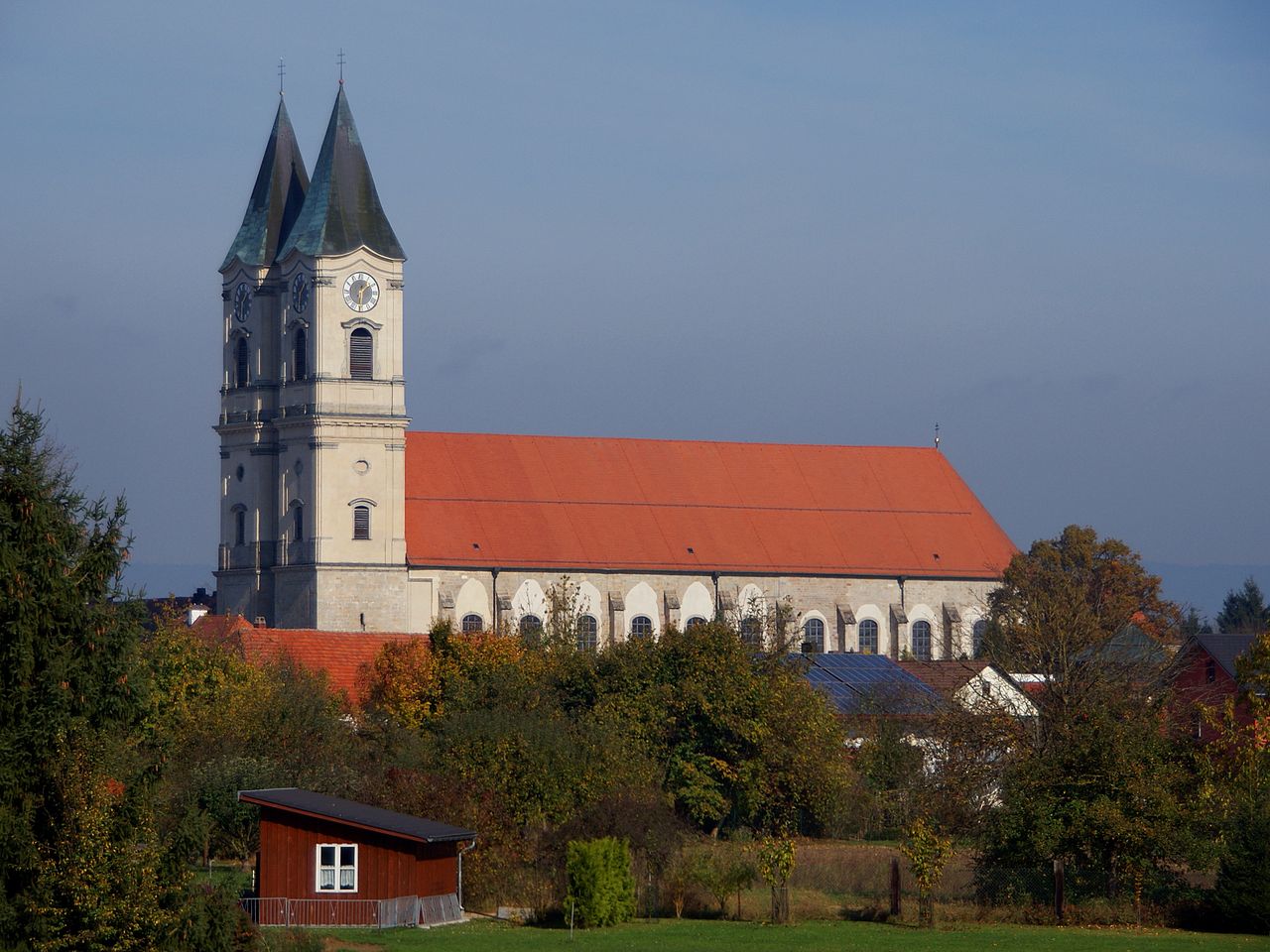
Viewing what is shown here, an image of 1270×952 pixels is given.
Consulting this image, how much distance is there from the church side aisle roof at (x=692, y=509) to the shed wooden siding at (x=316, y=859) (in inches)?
1676

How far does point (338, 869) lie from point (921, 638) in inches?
2104

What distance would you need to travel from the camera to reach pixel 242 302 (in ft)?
268

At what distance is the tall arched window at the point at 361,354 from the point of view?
78.6 meters

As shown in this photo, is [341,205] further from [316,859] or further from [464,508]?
[316,859]

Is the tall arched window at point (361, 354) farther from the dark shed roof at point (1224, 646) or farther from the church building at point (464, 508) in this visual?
the dark shed roof at point (1224, 646)

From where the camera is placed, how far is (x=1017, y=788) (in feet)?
130

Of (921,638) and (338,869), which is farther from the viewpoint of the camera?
(921,638)

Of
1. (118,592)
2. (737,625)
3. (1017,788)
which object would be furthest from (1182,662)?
(118,592)

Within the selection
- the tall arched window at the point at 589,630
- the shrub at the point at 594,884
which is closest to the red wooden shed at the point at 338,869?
the shrub at the point at 594,884

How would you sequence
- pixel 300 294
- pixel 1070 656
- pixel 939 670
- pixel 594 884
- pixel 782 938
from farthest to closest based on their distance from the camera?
1. pixel 300 294
2. pixel 939 670
3. pixel 1070 656
4. pixel 594 884
5. pixel 782 938

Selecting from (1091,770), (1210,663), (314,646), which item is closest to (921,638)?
(1210,663)

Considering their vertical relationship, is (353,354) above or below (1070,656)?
above

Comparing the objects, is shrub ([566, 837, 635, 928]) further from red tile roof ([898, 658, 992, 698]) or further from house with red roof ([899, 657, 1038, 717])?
red tile roof ([898, 658, 992, 698])

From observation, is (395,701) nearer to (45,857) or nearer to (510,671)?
(510,671)
